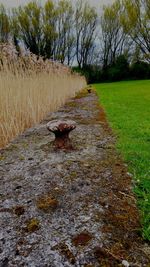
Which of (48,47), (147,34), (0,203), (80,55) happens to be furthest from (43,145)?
(80,55)

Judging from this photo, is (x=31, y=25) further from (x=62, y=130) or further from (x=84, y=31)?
(x=62, y=130)

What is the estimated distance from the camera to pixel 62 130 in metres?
2.85

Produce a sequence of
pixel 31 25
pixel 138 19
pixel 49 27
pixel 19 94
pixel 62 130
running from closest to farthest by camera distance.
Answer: pixel 62 130 → pixel 19 94 → pixel 138 19 → pixel 49 27 → pixel 31 25

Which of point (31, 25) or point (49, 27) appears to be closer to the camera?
point (49, 27)

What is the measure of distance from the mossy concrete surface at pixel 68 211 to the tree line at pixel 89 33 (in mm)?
27859

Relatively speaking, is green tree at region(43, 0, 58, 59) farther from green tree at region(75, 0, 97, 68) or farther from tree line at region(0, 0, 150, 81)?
Answer: green tree at region(75, 0, 97, 68)

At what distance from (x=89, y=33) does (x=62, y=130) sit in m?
35.7

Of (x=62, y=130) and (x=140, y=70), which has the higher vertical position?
(x=140, y=70)

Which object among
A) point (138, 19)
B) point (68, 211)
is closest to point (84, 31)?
point (138, 19)

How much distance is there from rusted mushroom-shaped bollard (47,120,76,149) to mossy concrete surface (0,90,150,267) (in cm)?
15

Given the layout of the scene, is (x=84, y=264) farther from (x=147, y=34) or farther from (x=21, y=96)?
(x=147, y=34)

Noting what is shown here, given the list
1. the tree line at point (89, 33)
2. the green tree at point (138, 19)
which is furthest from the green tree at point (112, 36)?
the green tree at point (138, 19)

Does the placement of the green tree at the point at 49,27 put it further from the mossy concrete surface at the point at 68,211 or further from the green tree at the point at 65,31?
the mossy concrete surface at the point at 68,211

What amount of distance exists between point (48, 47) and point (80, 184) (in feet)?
111
